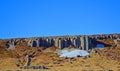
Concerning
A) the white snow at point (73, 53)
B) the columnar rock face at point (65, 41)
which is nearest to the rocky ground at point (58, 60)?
the white snow at point (73, 53)

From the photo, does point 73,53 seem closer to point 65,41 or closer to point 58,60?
point 58,60

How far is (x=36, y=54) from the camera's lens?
68.5 m

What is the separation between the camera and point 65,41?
242ft

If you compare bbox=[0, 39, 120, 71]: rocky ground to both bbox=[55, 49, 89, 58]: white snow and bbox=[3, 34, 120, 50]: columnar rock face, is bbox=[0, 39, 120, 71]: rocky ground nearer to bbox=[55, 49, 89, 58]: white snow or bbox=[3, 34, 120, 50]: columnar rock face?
bbox=[55, 49, 89, 58]: white snow

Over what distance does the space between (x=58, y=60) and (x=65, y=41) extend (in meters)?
11.1

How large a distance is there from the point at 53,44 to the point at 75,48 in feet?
18.3

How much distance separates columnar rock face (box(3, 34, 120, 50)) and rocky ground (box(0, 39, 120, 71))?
1994 millimetres

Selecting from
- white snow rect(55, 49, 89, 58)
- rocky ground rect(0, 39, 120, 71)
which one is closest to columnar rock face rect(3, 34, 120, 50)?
rocky ground rect(0, 39, 120, 71)

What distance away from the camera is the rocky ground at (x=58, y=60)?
5732cm

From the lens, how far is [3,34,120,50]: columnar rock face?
237 ft

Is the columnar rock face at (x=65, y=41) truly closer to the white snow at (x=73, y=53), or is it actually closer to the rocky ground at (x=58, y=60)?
the rocky ground at (x=58, y=60)

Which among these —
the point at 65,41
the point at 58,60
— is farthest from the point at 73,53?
the point at 65,41

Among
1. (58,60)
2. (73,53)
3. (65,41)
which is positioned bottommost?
(58,60)

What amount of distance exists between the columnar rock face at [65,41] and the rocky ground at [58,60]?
1.99 metres
